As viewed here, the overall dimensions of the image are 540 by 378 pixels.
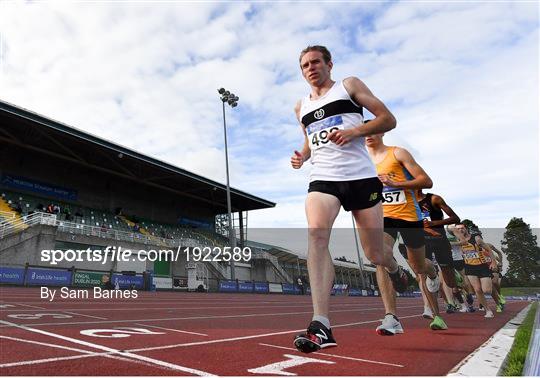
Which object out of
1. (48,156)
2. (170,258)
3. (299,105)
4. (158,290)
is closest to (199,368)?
(299,105)

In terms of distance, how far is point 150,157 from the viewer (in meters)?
31.5

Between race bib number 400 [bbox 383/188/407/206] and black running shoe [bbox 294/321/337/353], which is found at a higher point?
race bib number 400 [bbox 383/188/407/206]

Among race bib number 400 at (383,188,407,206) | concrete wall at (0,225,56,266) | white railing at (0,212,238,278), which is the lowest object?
race bib number 400 at (383,188,407,206)

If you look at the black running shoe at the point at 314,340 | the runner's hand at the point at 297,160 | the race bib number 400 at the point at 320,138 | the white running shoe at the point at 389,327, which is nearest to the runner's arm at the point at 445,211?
the white running shoe at the point at 389,327

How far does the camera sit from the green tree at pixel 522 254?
116 feet

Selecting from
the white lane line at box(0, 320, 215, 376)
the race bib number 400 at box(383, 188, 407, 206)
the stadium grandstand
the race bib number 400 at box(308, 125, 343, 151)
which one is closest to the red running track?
the white lane line at box(0, 320, 215, 376)

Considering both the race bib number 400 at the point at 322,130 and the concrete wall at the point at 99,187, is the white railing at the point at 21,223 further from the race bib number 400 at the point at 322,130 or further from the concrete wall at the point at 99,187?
the race bib number 400 at the point at 322,130

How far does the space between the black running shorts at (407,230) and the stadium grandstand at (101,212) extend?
17820 millimetres

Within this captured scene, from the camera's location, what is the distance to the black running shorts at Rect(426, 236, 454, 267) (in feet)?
22.4

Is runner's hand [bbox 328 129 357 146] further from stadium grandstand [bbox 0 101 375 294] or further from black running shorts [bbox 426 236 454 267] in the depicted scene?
stadium grandstand [bbox 0 101 375 294]

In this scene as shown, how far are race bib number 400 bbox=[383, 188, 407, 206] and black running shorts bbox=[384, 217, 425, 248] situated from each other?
226 mm

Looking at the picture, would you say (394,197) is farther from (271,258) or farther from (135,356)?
(271,258)

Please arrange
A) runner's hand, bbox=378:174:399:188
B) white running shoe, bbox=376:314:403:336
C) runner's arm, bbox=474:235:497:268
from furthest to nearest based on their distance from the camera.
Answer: runner's arm, bbox=474:235:497:268
runner's hand, bbox=378:174:399:188
white running shoe, bbox=376:314:403:336

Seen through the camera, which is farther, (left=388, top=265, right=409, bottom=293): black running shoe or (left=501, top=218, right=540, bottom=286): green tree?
(left=501, top=218, right=540, bottom=286): green tree
